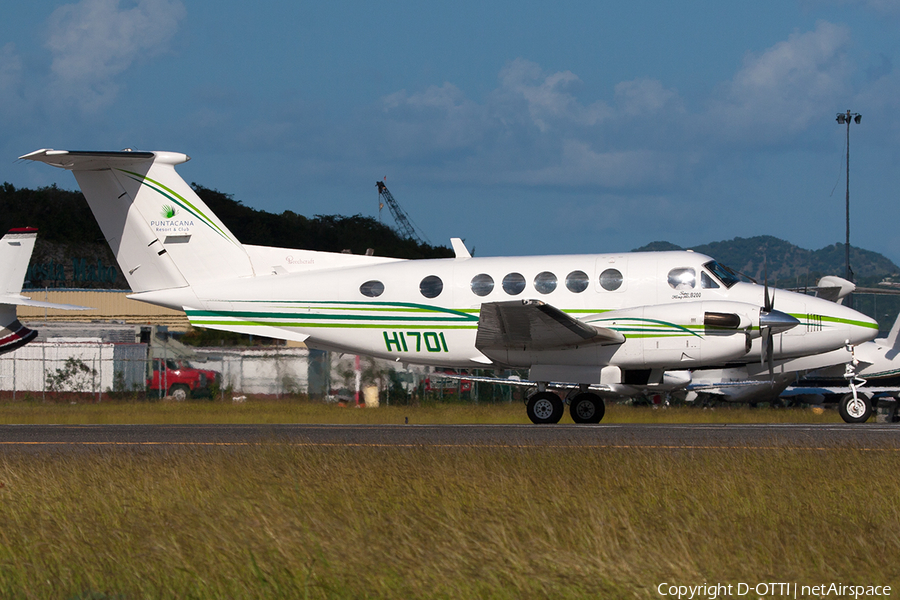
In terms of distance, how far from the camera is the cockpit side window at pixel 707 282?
58.3 feet

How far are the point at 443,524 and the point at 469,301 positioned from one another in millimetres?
11995

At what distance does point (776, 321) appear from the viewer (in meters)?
16.9

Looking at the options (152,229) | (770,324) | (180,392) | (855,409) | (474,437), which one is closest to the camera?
(474,437)

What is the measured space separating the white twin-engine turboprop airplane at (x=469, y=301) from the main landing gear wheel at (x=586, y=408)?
25 mm

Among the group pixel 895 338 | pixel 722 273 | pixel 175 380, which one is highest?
pixel 722 273

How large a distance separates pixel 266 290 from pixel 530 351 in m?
5.89

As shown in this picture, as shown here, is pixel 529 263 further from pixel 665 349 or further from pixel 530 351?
pixel 665 349

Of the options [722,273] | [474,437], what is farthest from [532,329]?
[722,273]

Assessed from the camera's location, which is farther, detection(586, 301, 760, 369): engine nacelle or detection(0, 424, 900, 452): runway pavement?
detection(586, 301, 760, 369): engine nacelle

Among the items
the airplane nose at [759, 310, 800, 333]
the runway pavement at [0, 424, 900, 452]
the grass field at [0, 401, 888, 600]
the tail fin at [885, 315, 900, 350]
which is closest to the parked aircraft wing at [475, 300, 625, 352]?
the runway pavement at [0, 424, 900, 452]

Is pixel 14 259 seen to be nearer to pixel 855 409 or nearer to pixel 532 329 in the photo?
pixel 532 329

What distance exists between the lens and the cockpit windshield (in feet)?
58.6

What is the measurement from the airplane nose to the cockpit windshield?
3.71 feet

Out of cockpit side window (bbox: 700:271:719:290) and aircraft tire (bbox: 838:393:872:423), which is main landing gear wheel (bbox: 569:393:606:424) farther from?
aircraft tire (bbox: 838:393:872:423)
